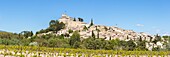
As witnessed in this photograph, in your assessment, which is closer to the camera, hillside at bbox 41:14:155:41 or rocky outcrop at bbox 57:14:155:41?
rocky outcrop at bbox 57:14:155:41

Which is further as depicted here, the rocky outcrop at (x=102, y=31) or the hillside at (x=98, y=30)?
the hillside at (x=98, y=30)

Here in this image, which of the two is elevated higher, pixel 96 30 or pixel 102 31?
pixel 96 30

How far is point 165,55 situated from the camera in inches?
1467

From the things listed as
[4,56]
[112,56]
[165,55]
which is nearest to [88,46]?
[165,55]

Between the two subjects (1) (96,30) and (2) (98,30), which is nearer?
(2) (98,30)

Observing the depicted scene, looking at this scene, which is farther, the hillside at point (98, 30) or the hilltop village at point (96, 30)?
the hillside at point (98, 30)

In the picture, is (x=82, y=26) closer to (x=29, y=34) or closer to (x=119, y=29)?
(x=119, y=29)

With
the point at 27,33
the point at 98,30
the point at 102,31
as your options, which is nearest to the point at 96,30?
the point at 98,30

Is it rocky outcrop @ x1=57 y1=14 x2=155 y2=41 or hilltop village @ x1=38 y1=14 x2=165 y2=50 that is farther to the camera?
rocky outcrop @ x1=57 y1=14 x2=155 y2=41

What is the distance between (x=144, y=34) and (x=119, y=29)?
978 cm

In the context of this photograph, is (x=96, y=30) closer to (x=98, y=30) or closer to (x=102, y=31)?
(x=98, y=30)

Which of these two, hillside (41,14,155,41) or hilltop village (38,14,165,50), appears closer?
hilltop village (38,14,165,50)

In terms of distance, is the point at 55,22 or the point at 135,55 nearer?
the point at 135,55

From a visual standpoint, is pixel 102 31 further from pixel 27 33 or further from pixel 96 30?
pixel 27 33
